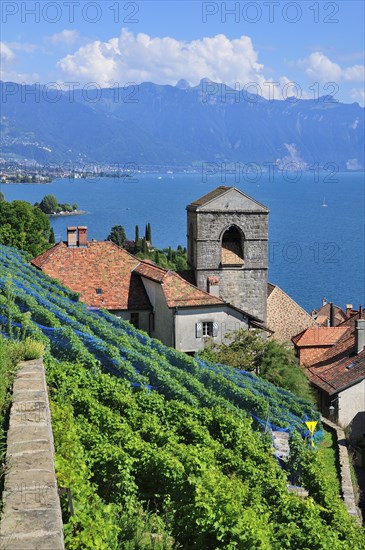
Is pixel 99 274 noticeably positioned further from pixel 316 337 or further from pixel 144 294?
pixel 316 337

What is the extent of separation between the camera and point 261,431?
18422 millimetres

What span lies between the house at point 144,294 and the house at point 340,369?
405 centimetres

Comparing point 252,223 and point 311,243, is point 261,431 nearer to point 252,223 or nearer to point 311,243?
point 252,223

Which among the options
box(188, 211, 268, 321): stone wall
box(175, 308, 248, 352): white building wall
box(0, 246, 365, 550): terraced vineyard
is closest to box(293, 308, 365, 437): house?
box(188, 211, 268, 321): stone wall

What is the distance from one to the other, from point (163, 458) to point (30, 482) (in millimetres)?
3686

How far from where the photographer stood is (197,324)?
103 ft

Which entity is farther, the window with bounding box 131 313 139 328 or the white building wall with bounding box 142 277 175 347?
the window with bounding box 131 313 139 328

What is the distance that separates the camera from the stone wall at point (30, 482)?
651 centimetres

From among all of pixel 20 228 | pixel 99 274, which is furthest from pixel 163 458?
pixel 20 228

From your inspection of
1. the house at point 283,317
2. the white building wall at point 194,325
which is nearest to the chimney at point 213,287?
the white building wall at point 194,325

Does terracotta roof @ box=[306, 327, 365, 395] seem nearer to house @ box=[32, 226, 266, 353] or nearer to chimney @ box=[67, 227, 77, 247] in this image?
house @ box=[32, 226, 266, 353]

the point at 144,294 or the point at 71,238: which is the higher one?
the point at 71,238

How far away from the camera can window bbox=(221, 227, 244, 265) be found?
36.2 metres

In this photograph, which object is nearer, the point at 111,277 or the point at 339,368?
the point at 111,277
